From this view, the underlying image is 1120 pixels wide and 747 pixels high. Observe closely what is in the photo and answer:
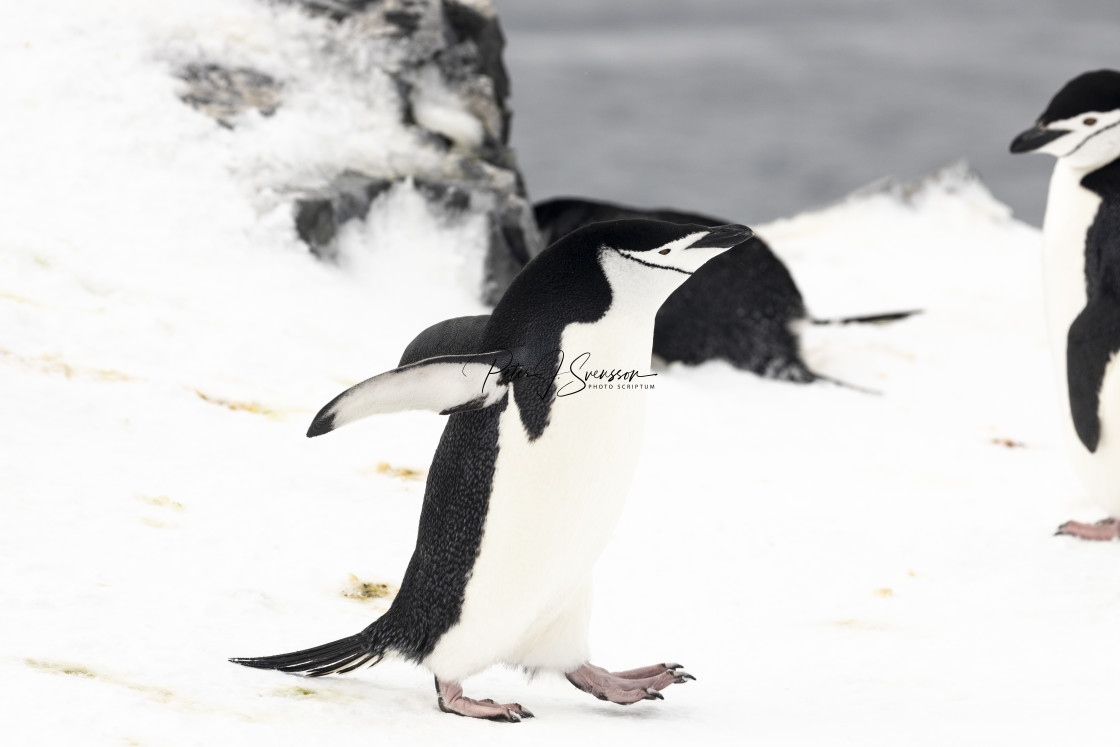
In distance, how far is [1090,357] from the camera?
8.96 ft

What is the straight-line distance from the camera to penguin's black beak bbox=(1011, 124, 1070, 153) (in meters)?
2.77

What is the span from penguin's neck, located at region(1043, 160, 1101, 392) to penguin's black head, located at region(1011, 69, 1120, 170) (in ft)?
0.21

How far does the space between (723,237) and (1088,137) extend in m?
1.60

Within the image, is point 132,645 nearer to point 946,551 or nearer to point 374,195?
point 946,551

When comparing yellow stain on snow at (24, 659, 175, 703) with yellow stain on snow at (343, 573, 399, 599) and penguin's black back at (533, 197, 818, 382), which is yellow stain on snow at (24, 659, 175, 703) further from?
penguin's black back at (533, 197, 818, 382)

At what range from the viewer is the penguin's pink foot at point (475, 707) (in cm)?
160

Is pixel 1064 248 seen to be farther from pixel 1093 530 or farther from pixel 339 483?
pixel 339 483

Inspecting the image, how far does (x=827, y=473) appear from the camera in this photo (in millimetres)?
3328

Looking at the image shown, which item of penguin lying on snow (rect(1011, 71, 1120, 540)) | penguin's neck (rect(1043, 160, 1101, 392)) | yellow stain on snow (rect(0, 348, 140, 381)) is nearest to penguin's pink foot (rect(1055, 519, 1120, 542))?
penguin lying on snow (rect(1011, 71, 1120, 540))

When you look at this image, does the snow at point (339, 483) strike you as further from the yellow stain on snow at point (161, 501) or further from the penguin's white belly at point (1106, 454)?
the penguin's white belly at point (1106, 454)

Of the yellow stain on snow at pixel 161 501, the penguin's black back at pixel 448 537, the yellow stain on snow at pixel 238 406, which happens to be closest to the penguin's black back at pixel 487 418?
the penguin's black back at pixel 448 537

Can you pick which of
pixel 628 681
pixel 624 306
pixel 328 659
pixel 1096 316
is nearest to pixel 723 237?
pixel 624 306

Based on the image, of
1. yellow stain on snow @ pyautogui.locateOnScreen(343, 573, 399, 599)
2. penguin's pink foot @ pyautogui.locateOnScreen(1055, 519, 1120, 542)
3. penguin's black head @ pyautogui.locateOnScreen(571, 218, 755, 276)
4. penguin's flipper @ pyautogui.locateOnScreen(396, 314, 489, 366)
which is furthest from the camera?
penguin's pink foot @ pyautogui.locateOnScreen(1055, 519, 1120, 542)

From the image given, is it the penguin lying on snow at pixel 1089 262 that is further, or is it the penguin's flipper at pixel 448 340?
the penguin lying on snow at pixel 1089 262
